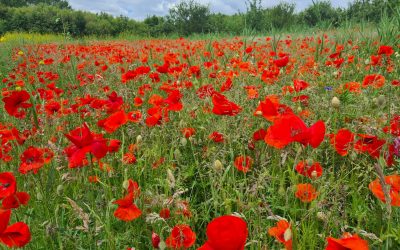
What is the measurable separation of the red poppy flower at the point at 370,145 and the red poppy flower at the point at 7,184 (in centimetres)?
125

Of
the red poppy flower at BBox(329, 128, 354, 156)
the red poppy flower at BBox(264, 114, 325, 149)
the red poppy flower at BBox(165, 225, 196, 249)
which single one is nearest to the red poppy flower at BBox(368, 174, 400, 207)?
the red poppy flower at BBox(264, 114, 325, 149)

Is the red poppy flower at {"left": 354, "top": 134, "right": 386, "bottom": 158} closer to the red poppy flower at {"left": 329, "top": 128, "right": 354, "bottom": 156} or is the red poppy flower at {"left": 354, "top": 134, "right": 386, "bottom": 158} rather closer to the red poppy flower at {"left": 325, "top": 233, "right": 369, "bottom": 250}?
the red poppy flower at {"left": 329, "top": 128, "right": 354, "bottom": 156}

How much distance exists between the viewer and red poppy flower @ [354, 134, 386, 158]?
139 centimetres

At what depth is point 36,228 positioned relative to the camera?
59.4 inches

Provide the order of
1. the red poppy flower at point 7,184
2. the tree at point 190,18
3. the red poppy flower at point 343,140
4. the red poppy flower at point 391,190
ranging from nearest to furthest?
the red poppy flower at point 391,190 → the red poppy flower at point 7,184 → the red poppy flower at point 343,140 → the tree at point 190,18

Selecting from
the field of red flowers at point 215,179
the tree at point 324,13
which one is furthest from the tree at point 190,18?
the field of red flowers at point 215,179

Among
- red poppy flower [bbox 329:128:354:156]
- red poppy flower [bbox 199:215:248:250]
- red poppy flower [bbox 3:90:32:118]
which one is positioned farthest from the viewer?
red poppy flower [bbox 3:90:32:118]

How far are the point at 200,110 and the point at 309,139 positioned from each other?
174 centimetres

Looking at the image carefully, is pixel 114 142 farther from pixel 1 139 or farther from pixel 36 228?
pixel 1 139

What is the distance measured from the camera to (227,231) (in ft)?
1.91

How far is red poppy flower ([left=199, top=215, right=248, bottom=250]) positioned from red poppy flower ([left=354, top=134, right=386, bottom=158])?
0.98 metres

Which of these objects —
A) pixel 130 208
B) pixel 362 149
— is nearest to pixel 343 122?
pixel 362 149

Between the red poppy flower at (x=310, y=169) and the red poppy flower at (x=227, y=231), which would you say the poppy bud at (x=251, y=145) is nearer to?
the red poppy flower at (x=310, y=169)

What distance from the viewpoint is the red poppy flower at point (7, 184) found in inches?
45.1
